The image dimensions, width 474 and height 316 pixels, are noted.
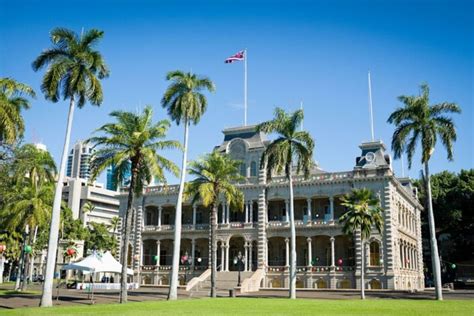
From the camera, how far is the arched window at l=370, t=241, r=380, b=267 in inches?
1973

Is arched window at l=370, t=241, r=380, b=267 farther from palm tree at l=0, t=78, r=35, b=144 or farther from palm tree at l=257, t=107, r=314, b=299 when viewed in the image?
palm tree at l=0, t=78, r=35, b=144

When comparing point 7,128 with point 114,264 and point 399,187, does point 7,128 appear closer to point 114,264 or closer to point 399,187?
point 114,264

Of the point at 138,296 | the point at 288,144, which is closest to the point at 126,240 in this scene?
the point at 138,296

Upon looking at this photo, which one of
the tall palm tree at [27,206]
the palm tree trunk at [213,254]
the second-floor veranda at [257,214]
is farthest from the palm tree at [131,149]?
the second-floor veranda at [257,214]

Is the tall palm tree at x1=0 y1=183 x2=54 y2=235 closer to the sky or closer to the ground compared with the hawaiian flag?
closer to the ground

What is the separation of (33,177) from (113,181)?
52.9 feet

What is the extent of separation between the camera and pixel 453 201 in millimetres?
71312

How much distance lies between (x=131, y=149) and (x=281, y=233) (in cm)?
2640

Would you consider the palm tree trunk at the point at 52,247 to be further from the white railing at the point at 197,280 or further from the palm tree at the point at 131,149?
the white railing at the point at 197,280

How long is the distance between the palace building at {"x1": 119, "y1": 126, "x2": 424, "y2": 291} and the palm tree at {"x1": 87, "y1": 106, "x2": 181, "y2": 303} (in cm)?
1899

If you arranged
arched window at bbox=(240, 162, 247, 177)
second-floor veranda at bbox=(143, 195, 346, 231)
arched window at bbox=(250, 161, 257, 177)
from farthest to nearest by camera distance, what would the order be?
arched window at bbox=(240, 162, 247, 177)
arched window at bbox=(250, 161, 257, 177)
second-floor veranda at bbox=(143, 195, 346, 231)

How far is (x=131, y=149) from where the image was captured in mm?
32969

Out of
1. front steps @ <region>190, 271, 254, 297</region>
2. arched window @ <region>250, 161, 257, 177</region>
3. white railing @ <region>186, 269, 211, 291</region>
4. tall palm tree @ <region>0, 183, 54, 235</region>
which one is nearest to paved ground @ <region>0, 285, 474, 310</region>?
white railing @ <region>186, 269, 211, 291</region>

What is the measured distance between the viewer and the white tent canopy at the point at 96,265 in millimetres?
33750
